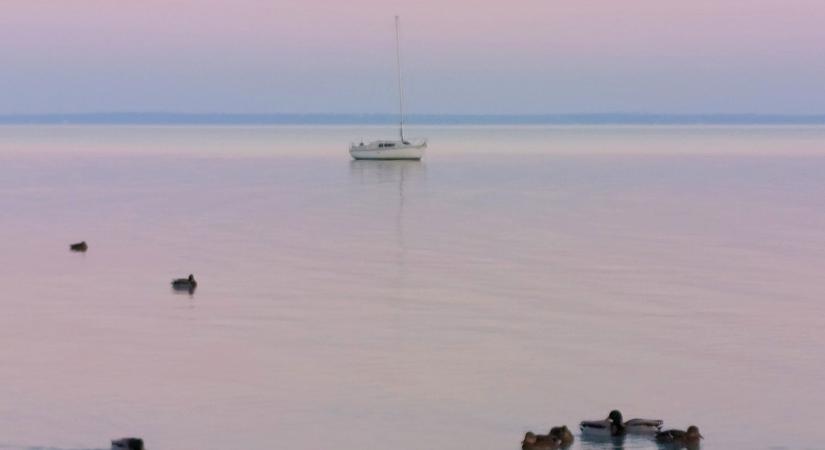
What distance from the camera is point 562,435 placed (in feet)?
70.2

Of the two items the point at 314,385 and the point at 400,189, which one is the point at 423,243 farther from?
the point at 400,189

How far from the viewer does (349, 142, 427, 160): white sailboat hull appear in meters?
Result: 128

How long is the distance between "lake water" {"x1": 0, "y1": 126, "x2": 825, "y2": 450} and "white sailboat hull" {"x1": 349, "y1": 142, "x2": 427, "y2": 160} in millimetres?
56595

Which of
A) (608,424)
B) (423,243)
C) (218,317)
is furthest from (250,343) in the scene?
(423,243)

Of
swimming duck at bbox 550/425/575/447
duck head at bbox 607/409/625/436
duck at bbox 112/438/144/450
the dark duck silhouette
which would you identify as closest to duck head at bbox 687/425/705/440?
duck head at bbox 607/409/625/436

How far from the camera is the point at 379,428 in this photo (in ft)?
74.2

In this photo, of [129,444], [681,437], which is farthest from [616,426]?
[129,444]

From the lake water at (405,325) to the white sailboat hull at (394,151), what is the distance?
5659 cm

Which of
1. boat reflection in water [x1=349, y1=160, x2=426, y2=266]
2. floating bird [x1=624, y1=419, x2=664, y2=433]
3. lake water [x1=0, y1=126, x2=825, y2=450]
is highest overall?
boat reflection in water [x1=349, y1=160, x2=426, y2=266]

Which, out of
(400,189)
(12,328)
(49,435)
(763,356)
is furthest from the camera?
(400,189)

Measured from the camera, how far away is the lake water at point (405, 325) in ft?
76.4

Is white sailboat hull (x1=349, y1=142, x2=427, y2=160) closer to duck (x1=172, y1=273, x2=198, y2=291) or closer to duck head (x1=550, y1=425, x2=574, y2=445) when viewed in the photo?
duck (x1=172, y1=273, x2=198, y2=291)

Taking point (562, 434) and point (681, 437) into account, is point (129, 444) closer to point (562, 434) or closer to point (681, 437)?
point (562, 434)

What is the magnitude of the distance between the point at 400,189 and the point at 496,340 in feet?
191
